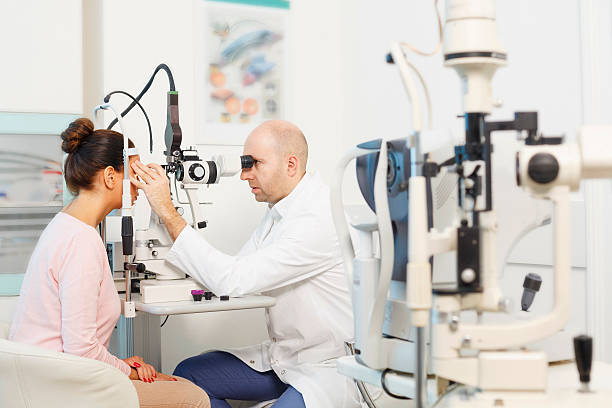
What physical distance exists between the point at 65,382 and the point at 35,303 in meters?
0.35

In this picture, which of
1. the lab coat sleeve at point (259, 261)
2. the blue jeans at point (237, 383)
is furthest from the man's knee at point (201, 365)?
the lab coat sleeve at point (259, 261)

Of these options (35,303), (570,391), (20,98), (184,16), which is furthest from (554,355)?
(184,16)

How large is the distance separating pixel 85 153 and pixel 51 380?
0.72 metres

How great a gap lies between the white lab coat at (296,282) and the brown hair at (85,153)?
1.15 feet

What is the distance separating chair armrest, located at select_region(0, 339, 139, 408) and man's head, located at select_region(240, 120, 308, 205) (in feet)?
3.24

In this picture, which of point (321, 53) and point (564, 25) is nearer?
point (564, 25)

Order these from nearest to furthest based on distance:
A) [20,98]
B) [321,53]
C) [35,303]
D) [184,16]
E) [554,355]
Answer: [554,355], [35,303], [20,98], [184,16], [321,53]

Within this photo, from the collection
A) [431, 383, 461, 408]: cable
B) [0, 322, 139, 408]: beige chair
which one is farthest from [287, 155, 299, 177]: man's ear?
[431, 383, 461, 408]: cable

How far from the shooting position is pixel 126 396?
160 cm

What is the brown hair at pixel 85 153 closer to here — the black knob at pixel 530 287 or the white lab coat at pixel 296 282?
the white lab coat at pixel 296 282

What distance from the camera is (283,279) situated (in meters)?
2.18

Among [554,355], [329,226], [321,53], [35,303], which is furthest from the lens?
[321,53]

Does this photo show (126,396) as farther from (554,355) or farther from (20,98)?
(20,98)

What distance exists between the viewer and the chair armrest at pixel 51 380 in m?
1.51
